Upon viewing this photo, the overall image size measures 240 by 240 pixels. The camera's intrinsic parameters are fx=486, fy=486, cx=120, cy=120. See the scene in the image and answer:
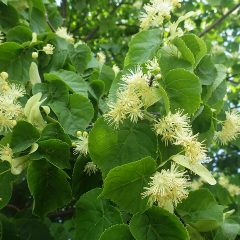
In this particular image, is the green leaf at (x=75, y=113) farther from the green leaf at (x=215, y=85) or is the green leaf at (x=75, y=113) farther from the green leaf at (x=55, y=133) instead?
the green leaf at (x=215, y=85)

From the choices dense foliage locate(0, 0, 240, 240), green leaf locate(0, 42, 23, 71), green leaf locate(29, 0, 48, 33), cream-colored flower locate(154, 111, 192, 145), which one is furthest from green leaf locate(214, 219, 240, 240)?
green leaf locate(29, 0, 48, 33)

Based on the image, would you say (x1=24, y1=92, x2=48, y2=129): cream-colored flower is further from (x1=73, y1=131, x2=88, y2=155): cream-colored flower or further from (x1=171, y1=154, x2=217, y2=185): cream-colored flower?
(x1=171, y1=154, x2=217, y2=185): cream-colored flower

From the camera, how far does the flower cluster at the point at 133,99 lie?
139 centimetres

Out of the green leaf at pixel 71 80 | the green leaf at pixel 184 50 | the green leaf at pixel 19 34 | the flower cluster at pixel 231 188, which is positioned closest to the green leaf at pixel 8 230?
the green leaf at pixel 71 80

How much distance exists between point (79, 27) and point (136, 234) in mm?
2911

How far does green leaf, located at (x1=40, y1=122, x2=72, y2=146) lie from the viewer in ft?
5.15

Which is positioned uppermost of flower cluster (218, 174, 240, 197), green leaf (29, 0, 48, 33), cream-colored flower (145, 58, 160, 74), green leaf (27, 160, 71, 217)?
cream-colored flower (145, 58, 160, 74)

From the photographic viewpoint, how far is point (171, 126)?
55.1 inches

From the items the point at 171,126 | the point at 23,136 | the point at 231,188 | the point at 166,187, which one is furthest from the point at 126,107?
the point at 231,188

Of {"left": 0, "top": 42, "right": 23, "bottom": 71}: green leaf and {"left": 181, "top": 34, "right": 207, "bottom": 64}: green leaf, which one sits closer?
{"left": 181, "top": 34, "right": 207, "bottom": 64}: green leaf

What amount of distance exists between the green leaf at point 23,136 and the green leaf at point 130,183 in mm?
298

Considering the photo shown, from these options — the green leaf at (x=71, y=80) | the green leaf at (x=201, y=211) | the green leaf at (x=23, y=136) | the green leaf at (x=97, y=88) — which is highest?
the green leaf at (x=23, y=136)

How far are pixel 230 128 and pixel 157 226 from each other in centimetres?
55

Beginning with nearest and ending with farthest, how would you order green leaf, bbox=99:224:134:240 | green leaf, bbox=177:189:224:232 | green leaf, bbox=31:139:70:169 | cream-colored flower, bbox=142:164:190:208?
cream-colored flower, bbox=142:164:190:208, green leaf, bbox=99:224:134:240, green leaf, bbox=31:139:70:169, green leaf, bbox=177:189:224:232
